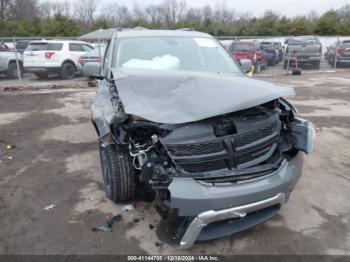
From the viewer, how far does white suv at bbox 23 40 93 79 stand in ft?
46.2

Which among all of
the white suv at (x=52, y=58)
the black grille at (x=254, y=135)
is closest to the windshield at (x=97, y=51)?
the white suv at (x=52, y=58)

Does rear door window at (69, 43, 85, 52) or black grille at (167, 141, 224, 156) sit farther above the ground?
rear door window at (69, 43, 85, 52)

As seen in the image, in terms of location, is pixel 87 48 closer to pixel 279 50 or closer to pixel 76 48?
pixel 76 48

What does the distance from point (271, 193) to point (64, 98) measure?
9.10 m

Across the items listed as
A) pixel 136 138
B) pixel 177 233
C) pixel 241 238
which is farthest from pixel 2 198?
pixel 241 238

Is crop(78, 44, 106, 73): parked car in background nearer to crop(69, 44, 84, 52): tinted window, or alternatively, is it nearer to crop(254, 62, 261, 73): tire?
crop(69, 44, 84, 52): tinted window

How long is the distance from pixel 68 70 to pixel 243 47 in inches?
339

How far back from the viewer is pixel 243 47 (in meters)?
17.7

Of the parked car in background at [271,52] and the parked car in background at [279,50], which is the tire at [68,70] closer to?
the parked car in background at [271,52]

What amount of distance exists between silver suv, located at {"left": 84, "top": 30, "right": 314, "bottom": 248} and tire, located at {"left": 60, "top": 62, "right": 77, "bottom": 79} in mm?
11913

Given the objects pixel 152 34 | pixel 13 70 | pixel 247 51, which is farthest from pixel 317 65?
pixel 152 34

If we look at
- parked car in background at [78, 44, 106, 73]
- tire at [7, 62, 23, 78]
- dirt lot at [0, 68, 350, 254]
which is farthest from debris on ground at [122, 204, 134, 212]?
tire at [7, 62, 23, 78]

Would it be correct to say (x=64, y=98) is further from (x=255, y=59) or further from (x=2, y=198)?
(x=255, y=59)

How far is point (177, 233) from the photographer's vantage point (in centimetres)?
289
